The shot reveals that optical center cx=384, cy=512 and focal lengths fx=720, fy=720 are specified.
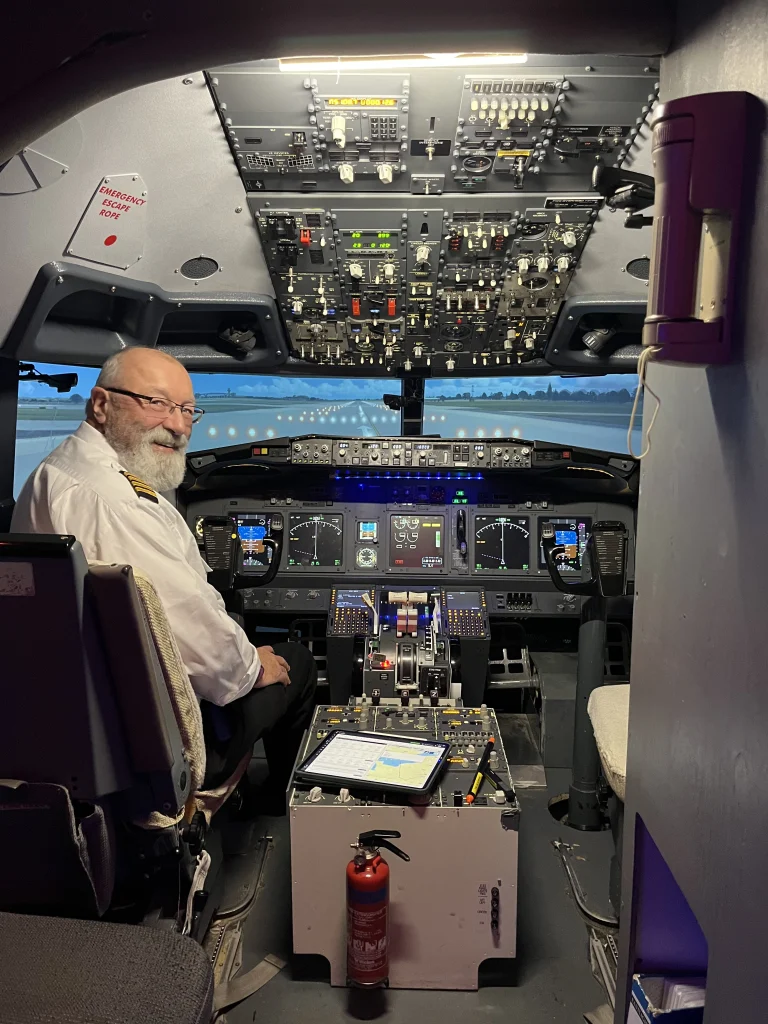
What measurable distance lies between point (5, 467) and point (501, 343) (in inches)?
83.8

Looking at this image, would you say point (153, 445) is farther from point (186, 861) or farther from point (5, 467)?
point (186, 861)

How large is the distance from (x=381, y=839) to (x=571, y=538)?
2.09 metres

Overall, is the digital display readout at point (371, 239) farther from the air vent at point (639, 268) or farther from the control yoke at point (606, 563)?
the control yoke at point (606, 563)

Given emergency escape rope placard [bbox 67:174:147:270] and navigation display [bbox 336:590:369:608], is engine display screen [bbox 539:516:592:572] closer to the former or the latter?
navigation display [bbox 336:590:369:608]

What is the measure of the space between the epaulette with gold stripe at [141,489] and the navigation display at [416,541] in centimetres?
167

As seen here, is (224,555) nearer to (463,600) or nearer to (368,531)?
(368,531)

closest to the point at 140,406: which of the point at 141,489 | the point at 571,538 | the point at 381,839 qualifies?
the point at 141,489

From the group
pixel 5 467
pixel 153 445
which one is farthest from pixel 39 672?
pixel 5 467

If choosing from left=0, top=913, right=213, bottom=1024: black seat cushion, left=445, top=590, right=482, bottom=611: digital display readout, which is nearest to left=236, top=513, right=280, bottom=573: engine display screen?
left=445, top=590, right=482, bottom=611: digital display readout

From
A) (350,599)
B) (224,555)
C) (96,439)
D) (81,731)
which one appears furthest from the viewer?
(350,599)

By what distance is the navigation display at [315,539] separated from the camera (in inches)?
137

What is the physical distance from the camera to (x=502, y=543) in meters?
3.50

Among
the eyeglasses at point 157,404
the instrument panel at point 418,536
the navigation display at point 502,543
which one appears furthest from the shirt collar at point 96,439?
the navigation display at point 502,543

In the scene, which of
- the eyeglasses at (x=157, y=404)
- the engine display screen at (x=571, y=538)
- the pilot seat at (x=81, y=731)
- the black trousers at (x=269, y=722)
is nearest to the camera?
the pilot seat at (x=81, y=731)
